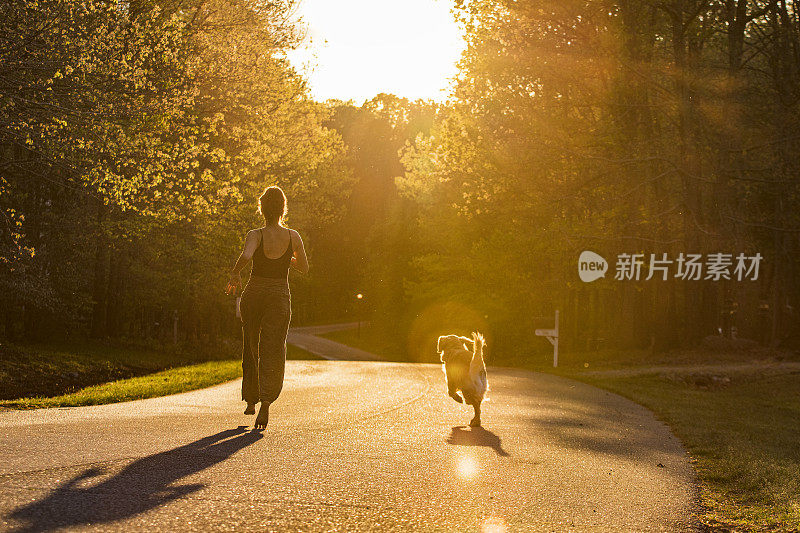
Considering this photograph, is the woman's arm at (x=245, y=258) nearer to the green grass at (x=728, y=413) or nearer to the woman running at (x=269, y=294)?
the woman running at (x=269, y=294)

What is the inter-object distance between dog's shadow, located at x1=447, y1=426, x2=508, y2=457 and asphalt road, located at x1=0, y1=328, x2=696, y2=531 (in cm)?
3

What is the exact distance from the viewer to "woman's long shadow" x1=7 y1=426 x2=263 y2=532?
5.06 metres

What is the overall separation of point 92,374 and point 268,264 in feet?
45.3

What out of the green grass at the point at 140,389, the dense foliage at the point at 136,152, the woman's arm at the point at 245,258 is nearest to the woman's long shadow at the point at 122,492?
the woman's arm at the point at 245,258

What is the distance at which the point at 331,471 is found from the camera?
7.05m

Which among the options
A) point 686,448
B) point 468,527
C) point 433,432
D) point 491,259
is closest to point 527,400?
point 686,448

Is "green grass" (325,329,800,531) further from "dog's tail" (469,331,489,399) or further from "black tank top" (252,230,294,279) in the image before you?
"black tank top" (252,230,294,279)

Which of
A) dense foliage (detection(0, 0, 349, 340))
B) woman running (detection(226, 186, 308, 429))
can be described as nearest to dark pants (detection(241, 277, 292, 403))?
woman running (detection(226, 186, 308, 429))

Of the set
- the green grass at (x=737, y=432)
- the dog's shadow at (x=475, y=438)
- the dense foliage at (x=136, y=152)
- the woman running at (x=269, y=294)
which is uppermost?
the dense foliage at (x=136, y=152)

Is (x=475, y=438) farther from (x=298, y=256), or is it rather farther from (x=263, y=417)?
(x=298, y=256)

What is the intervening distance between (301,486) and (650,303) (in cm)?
3355

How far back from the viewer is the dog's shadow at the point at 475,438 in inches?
362

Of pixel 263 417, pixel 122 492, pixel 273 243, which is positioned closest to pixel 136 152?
pixel 273 243

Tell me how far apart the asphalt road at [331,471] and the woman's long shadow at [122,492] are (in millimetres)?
12
